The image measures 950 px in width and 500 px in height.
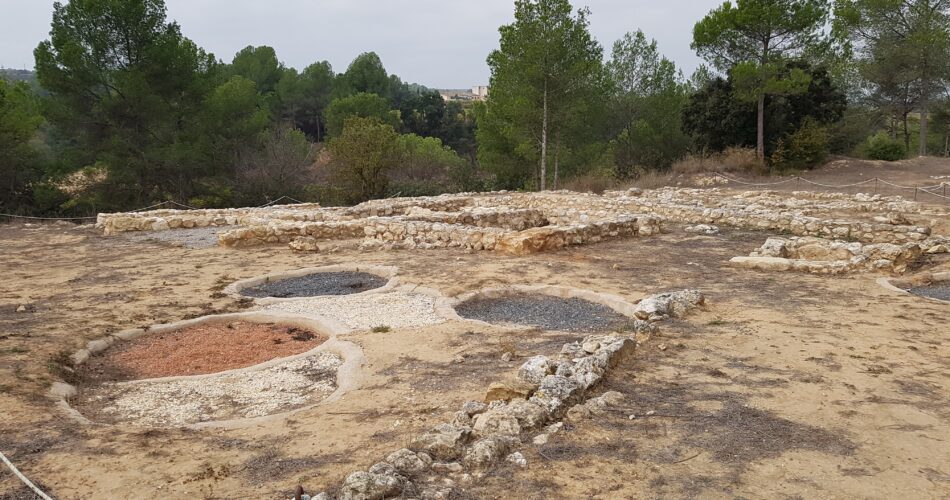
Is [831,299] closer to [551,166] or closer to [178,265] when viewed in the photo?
[178,265]

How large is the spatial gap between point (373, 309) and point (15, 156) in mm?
20341

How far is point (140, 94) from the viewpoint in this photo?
72.9 ft

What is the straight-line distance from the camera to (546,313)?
809cm

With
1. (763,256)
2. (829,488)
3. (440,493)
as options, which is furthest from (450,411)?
(763,256)

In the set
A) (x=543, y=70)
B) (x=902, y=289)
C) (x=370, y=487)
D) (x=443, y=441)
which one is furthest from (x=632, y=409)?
(x=543, y=70)

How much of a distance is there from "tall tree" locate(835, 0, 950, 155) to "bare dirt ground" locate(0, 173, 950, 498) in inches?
954

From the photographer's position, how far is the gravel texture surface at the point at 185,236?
14062 mm

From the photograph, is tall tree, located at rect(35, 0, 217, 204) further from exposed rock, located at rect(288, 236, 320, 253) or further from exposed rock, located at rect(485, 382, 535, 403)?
exposed rock, located at rect(485, 382, 535, 403)

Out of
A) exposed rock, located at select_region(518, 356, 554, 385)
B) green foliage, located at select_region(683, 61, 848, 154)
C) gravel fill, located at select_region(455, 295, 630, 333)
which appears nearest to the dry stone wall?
gravel fill, located at select_region(455, 295, 630, 333)

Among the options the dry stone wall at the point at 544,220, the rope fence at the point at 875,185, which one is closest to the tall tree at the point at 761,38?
the rope fence at the point at 875,185

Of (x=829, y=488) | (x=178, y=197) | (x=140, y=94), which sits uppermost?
(x=140, y=94)

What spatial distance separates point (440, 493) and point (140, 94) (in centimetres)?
2330

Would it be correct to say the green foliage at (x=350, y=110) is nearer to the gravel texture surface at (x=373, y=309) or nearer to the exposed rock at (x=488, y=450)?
the gravel texture surface at (x=373, y=309)

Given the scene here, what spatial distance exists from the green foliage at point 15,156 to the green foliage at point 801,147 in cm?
2879
